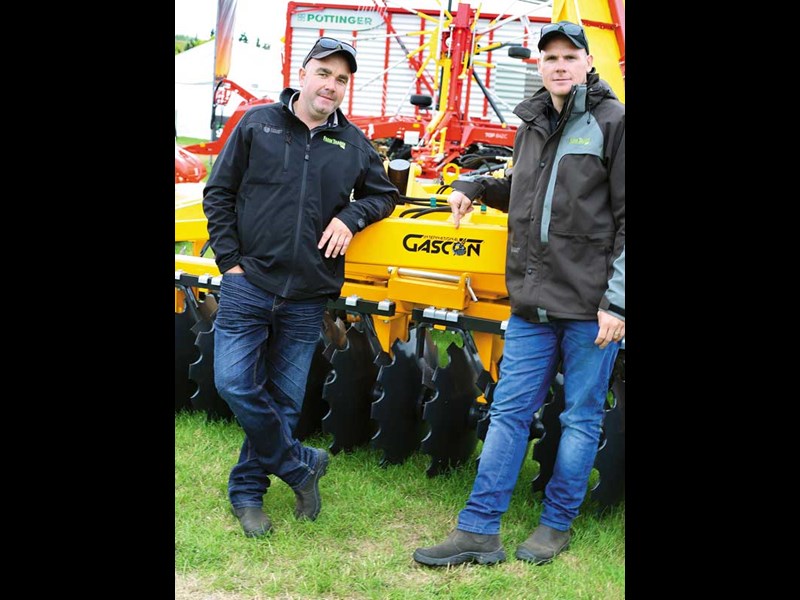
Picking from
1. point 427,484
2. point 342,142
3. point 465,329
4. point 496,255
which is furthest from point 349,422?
point 342,142

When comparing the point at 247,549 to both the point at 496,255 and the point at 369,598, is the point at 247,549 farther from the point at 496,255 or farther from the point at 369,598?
the point at 496,255

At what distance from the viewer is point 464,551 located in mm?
2953

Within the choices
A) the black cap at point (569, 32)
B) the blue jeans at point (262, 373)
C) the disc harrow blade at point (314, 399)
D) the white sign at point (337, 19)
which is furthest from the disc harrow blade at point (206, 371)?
the white sign at point (337, 19)

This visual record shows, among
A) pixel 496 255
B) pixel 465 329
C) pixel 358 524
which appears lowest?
pixel 358 524

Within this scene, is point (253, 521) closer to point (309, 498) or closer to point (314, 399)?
point (309, 498)

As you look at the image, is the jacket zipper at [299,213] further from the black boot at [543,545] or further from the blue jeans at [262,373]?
the black boot at [543,545]

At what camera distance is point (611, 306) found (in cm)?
266

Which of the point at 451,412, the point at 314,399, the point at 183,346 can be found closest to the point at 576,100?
the point at 451,412

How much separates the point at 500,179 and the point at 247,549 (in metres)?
1.55

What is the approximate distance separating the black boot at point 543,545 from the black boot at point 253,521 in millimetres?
890

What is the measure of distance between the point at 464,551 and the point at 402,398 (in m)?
0.85

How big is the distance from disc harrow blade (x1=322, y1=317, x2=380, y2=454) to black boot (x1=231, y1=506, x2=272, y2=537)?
2.07ft

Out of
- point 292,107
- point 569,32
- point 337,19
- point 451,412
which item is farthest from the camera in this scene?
point 337,19

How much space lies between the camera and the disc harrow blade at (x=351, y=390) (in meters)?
3.72
